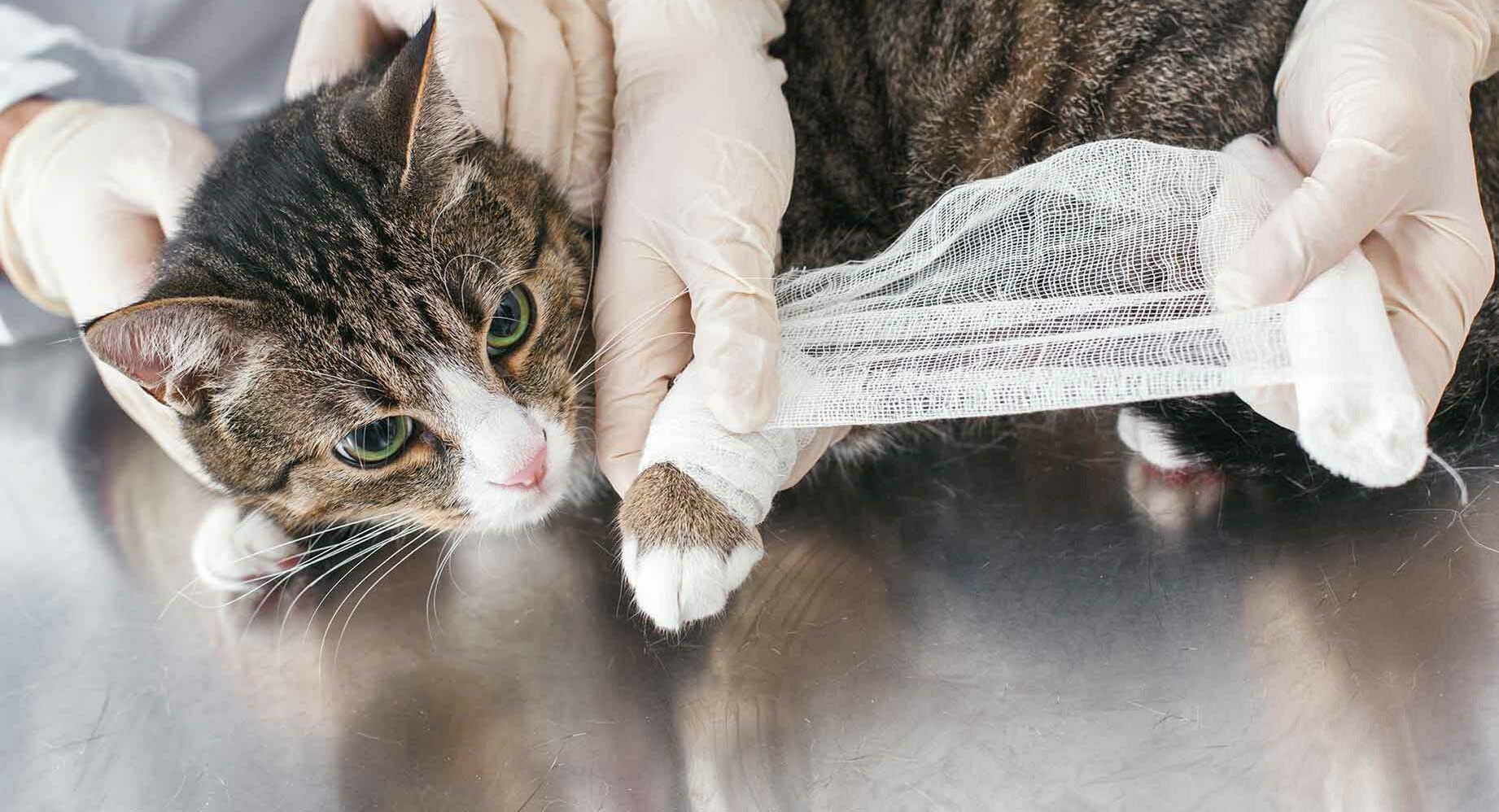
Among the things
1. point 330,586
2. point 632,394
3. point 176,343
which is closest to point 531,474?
point 632,394

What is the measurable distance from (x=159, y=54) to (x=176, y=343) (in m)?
1.24

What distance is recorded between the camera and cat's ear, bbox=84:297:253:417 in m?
0.99

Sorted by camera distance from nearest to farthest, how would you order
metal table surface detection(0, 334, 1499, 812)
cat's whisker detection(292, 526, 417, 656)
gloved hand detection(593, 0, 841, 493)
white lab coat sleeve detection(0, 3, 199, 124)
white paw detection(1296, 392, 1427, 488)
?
white paw detection(1296, 392, 1427, 488) → metal table surface detection(0, 334, 1499, 812) → gloved hand detection(593, 0, 841, 493) → cat's whisker detection(292, 526, 417, 656) → white lab coat sleeve detection(0, 3, 199, 124)

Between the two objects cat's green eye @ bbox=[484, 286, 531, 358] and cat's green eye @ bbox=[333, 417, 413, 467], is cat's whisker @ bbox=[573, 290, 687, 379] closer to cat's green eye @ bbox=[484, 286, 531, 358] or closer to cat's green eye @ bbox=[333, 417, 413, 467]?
cat's green eye @ bbox=[484, 286, 531, 358]

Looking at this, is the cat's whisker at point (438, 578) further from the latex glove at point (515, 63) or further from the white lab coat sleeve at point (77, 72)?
the white lab coat sleeve at point (77, 72)

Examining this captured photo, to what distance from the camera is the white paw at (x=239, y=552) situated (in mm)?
1508

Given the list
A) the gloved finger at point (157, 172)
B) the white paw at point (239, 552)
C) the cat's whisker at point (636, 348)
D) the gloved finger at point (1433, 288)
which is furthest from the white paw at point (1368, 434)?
the gloved finger at point (157, 172)

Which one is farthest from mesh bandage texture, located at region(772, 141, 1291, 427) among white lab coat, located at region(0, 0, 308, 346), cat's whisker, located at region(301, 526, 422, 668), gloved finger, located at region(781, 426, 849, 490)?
white lab coat, located at region(0, 0, 308, 346)

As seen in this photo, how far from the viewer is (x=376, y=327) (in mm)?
1138

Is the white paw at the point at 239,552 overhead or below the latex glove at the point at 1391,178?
below

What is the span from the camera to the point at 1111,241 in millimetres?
A: 1164

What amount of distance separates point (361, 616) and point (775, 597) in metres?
0.60

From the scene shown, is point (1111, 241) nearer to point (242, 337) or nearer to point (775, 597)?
point (775, 597)

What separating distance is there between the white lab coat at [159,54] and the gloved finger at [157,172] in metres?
0.25
